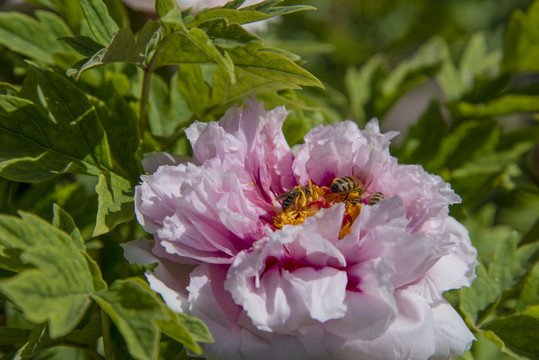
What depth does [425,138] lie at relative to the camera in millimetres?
1022

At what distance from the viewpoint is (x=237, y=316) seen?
582mm

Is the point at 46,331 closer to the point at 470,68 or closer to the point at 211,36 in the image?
the point at 211,36

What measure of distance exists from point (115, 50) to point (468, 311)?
1.74ft

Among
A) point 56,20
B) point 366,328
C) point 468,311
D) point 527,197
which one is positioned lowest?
point 527,197

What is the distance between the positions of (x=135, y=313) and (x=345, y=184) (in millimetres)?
289

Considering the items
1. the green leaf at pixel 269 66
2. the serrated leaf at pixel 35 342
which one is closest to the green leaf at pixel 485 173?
the green leaf at pixel 269 66

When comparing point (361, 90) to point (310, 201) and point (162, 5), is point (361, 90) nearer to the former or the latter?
point (310, 201)

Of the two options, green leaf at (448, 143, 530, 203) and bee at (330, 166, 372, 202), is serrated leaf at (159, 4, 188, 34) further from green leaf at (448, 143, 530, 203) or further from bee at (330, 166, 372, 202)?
green leaf at (448, 143, 530, 203)

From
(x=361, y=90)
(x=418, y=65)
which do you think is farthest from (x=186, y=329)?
(x=418, y=65)

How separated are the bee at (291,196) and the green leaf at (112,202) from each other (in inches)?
6.8

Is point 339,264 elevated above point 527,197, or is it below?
above

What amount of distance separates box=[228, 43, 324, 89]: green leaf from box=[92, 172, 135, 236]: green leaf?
0.19 m

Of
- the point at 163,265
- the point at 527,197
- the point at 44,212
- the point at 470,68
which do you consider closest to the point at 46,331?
the point at 163,265

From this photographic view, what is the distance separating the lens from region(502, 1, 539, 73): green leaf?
105 centimetres
